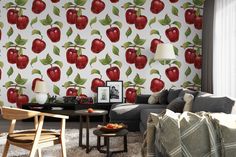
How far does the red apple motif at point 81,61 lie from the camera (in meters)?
6.82

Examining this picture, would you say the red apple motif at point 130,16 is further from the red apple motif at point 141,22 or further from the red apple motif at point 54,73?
the red apple motif at point 54,73

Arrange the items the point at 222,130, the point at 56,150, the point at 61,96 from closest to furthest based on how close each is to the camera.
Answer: the point at 222,130, the point at 56,150, the point at 61,96

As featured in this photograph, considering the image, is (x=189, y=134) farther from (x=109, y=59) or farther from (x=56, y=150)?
(x=109, y=59)

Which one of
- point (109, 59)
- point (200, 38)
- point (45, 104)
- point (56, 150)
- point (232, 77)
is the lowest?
point (56, 150)

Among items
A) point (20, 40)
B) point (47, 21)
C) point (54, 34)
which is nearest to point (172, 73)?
point (54, 34)

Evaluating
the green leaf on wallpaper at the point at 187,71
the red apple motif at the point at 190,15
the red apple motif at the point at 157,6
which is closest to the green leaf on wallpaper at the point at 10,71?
the red apple motif at the point at 157,6

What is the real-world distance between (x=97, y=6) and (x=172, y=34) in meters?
1.79

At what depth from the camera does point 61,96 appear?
22.5 ft

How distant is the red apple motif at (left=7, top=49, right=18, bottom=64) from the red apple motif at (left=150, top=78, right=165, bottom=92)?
3.13 meters

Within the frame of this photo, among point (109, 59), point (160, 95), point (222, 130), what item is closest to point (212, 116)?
point (222, 130)

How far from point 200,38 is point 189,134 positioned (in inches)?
191

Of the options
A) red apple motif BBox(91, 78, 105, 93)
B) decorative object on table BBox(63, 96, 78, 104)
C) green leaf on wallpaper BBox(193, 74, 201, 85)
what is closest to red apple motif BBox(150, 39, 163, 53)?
green leaf on wallpaper BBox(193, 74, 201, 85)

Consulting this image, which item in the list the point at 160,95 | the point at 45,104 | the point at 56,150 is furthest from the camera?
the point at 45,104

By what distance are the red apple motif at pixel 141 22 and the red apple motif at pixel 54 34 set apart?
5.74 ft
